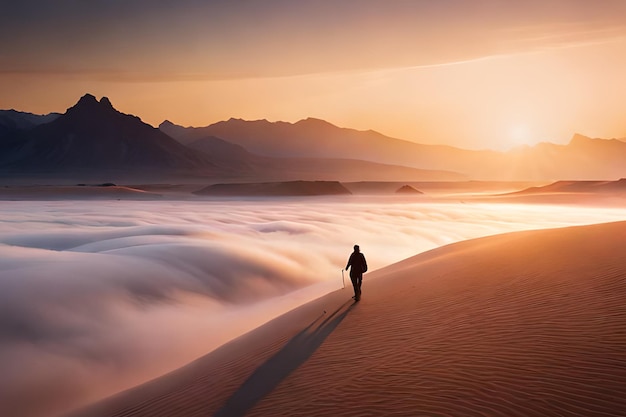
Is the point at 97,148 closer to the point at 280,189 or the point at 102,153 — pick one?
the point at 102,153

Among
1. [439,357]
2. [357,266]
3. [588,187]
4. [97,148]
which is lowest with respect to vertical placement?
[439,357]

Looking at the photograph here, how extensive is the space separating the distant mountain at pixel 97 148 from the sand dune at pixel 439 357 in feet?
555

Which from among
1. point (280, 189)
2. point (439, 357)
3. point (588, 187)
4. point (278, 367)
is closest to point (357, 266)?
point (278, 367)

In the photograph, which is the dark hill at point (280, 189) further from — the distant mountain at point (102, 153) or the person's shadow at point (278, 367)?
the person's shadow at point (278, 367)

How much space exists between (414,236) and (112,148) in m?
172

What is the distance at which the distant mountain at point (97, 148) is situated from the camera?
169m

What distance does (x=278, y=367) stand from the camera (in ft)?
23.5

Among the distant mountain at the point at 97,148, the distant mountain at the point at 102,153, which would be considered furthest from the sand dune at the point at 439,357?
the distant mountain at the point at 97,148

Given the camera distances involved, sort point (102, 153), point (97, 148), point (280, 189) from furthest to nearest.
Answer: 1. point (97, 148)
2. point (102, 153)
3. point (280, 189)

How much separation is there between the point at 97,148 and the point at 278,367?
188m

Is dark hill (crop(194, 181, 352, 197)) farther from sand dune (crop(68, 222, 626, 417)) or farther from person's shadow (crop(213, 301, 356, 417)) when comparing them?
person's shadow (crop(213, 301, 356, 417))

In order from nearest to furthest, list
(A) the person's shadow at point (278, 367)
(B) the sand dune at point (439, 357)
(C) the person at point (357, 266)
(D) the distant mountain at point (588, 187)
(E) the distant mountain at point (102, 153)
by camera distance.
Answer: (B) the sand dune at point (439, 357)
(A) the person's shadow at point (278, 367)
(C) the person at point (357, 266)
(D) the distant mountain at point (588, 187)
(E) the distant mountain at point (102, 153)

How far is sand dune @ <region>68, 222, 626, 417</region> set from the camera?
17.2ft

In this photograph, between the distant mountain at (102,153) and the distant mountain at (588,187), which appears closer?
the distant mountain at (588,187)
